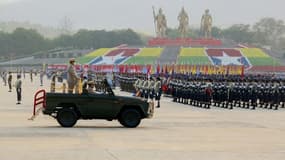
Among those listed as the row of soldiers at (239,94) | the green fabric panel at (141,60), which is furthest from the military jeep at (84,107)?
the green fabric panel at (141,60)

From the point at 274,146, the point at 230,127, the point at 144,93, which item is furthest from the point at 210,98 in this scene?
the point at 274,146

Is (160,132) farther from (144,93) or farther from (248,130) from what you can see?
(144,93)

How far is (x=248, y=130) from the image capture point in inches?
693

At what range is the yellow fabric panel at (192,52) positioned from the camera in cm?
9207

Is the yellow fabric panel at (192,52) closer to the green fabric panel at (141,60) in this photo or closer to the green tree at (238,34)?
the green fabric panel at (141,60)

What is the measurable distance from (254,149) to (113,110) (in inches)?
210

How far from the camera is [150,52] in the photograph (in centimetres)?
9700

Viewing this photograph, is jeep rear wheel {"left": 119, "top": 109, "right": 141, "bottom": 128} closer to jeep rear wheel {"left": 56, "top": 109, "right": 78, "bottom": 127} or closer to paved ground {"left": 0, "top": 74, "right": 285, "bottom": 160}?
paved ground {"left": 0, "top": 74, "right": 285, "bottom": 160}

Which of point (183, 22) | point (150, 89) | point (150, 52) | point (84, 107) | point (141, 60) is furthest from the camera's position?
point (183, 22)

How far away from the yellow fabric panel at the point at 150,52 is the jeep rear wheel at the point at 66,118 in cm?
7664

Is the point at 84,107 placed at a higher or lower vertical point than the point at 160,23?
lower

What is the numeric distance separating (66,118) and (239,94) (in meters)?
13.5

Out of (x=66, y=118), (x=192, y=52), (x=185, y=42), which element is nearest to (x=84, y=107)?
(x=66, y=118)

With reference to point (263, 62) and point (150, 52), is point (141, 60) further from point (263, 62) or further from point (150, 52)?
point (263, 62)
